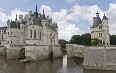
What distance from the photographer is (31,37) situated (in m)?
59.0

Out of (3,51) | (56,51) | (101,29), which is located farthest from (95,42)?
(3,51)

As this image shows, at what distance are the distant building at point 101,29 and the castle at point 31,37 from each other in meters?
13.5

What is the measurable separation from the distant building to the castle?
44.4ft

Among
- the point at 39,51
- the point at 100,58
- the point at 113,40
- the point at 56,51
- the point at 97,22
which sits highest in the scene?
the point at 97,22

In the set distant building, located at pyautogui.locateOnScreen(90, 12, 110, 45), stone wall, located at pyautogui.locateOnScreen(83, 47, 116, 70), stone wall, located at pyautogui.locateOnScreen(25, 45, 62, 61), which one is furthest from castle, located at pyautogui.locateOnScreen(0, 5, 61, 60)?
stone wall, located at pyautogui.locateOnScreen(83, 47, 116, 70)

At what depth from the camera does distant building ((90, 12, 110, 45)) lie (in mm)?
55312

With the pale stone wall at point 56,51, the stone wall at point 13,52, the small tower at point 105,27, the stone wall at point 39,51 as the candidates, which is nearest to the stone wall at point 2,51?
the stone wall at point 13,52

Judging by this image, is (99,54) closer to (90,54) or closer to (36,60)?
(90,54)

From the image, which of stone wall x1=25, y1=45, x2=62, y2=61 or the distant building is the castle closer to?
stone wall x1=25, y1=45, x2=62, y2=61

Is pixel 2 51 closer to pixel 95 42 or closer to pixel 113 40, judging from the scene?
pixel 95 42

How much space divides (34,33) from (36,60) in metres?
6.69

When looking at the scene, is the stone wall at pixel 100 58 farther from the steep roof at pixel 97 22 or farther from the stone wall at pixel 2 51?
the stone wall at pixel 2 51

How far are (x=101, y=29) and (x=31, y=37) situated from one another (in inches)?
661

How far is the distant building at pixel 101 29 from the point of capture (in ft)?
181
